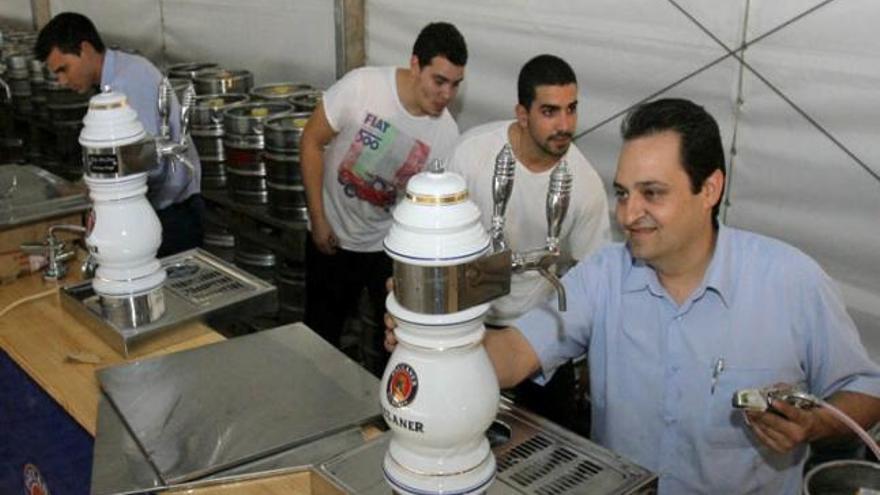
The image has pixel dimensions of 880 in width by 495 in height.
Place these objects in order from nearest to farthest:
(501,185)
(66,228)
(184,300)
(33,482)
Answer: (501,185), (184,300), (33,482), (66,228)

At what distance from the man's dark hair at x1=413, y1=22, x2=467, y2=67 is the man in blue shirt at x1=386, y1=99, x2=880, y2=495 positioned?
4.22 feet

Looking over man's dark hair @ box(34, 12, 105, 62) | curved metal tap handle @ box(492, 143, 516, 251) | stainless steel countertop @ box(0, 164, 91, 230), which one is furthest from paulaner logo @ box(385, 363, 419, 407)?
man's dark hair @ box(34, 12, 105, 62)

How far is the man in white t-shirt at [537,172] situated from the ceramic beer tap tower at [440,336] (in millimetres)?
1405

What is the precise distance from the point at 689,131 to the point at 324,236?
70.7 inches

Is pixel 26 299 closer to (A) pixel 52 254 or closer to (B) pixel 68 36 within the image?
(A) pixel 52 254

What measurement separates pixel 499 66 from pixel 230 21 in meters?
2.06

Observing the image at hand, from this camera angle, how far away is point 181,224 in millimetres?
3221

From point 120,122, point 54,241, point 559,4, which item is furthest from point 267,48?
point 120,122

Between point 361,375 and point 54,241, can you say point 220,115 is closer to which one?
point 54,241

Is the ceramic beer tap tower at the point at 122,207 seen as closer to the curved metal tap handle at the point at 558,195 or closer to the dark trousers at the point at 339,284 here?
the curved metal tap handle at the point at 558,195

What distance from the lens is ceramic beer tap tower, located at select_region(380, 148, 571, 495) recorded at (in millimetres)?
1046

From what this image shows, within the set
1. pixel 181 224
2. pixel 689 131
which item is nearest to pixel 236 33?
pixel 181 224

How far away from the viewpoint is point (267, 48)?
4.61 metres

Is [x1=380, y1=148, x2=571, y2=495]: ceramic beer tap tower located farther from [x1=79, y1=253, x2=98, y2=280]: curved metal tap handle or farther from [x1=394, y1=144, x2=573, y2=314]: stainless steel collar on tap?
[x1=79, y1=253, x2=98, y2=280]: curved metal tap handle
